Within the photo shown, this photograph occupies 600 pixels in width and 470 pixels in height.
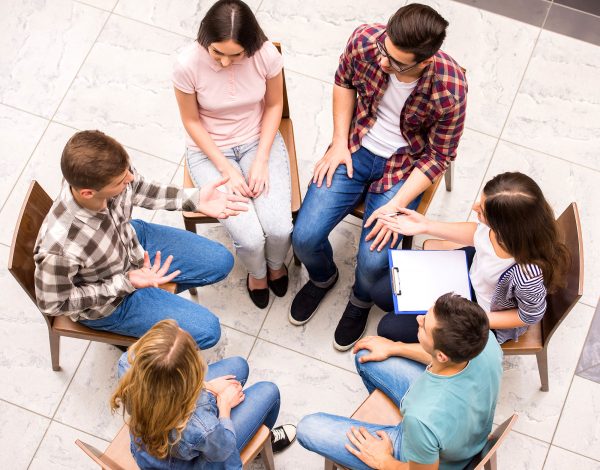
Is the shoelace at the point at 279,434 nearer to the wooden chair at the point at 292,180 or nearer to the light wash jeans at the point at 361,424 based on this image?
the light wash jeans at the point at 361,424

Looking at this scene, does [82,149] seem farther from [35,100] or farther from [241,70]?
[35,100]

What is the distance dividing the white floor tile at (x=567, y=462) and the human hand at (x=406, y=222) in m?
1.11

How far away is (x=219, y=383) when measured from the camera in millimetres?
2439

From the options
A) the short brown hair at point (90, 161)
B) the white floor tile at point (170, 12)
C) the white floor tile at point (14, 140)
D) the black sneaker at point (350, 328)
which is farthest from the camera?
the white floor tile at point (170, 12)

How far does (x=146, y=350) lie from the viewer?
1.96 metres

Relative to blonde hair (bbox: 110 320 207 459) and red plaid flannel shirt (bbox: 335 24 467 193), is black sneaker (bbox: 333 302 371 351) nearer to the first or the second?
red plaid flannel shirt (bbox: 335 24 467 193)

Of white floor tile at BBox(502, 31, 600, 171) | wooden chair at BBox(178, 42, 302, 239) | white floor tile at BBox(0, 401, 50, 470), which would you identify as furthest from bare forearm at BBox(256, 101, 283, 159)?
white floor tile at BBox(0, 401, 50, 470)

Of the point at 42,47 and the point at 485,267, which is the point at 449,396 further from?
the point at 42,47

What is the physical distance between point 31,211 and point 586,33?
299cm

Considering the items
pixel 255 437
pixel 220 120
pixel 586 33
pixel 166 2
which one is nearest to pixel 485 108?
pixel 586 33

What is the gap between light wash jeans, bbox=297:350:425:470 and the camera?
245 centimetres

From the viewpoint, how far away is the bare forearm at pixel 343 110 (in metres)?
2.94

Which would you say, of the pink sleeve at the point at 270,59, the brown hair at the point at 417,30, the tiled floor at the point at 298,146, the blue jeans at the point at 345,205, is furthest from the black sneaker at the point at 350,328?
the brown hair at the point at 417,30

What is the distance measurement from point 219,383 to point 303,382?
76 cm
